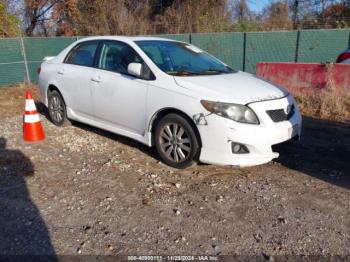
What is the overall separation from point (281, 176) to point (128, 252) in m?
2.25

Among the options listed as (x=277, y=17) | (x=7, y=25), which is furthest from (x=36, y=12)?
(x=277, y=17)

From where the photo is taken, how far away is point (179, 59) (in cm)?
519

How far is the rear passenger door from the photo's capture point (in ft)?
18.6

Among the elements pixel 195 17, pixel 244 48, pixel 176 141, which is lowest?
pixel 176 141

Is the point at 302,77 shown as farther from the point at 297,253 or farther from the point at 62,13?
the point at 62,13

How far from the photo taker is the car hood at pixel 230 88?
4248mm

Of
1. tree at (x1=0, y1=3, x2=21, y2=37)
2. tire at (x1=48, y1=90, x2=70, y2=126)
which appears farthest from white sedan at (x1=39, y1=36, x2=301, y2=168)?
tree at (x1=0, y1=3, x2=21, y2=37)

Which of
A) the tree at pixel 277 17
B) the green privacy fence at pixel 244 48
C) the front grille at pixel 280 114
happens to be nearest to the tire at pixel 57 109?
the front grille at pixel 280 114

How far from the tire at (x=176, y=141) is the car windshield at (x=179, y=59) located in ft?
2.25

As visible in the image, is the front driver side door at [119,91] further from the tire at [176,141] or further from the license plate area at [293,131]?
the license plate area at [293,131]

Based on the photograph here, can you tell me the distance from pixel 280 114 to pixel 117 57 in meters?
2.43

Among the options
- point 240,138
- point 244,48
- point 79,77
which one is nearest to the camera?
point 240,138

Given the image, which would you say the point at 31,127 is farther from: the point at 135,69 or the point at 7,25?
the point at 7,25

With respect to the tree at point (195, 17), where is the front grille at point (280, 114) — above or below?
below
